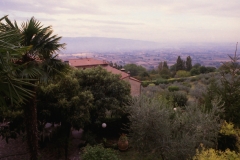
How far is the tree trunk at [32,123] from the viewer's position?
6914 mm

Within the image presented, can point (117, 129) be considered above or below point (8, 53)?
below

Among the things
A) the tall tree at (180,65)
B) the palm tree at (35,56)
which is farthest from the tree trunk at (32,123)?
the tall tree at (180,65)

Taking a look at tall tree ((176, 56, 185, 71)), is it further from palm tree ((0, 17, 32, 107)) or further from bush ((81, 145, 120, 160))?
palm tree ((0, 17, 32, 107))

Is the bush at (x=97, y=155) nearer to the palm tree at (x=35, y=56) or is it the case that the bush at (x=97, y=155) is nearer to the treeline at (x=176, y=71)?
the palm tree at (x=35, y=56)

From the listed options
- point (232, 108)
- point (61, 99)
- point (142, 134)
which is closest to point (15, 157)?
point (61, 99)

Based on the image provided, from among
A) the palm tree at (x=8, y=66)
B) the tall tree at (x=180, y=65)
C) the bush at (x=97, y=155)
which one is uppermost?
the palm tree at (x=8, y=66)

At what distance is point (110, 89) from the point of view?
12.5 m

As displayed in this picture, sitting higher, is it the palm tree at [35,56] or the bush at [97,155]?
the palm tree at [35,56]

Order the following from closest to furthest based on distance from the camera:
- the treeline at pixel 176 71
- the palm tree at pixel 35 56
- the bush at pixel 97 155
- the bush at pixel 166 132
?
1. the palm tree at pixel 35 56
2. the bush at pixel 166 132
3. the bush at pixel 97 155
4. the treeline at pixel 176 71

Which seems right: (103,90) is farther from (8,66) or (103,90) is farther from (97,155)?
(8,66)

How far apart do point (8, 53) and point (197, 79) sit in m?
37.0

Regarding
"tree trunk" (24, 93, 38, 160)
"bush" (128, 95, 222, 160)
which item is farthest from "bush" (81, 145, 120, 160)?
"tree trunk" (24, 93, 38, 160)

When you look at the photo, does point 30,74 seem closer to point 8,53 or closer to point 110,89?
point 8,53

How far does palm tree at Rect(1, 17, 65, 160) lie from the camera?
21.5 ft
